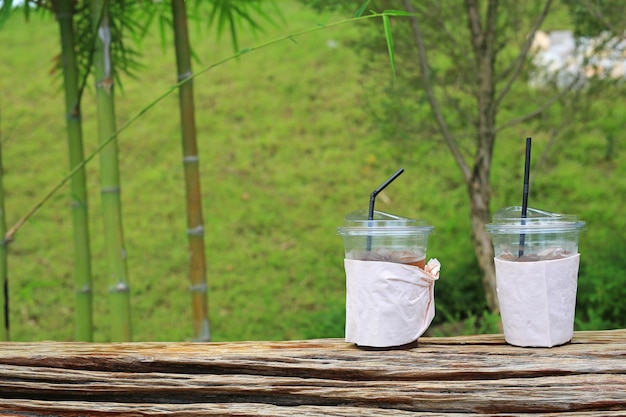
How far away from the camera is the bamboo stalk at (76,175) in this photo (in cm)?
203

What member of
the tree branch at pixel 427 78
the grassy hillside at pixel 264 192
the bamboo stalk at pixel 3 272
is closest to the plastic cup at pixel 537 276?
the bamboo stalk at pixel 3 272

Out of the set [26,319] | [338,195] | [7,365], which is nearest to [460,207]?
[338,195]

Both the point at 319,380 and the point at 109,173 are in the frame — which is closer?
the point at 319,380

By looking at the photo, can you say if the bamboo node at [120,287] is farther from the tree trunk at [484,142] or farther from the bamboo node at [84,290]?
the tree trunk at [484,142]

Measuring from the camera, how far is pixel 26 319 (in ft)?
13.5

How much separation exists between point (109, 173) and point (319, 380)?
2.99 feet

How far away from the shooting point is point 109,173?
1870 mm

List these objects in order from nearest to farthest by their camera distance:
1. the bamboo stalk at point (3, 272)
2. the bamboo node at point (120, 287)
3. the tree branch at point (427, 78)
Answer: the bamboo stalk at point (3, 272), the bamboo node at point (120, 287), the tree branch at point (427, 78)

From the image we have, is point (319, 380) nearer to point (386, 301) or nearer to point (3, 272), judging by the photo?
point (386, 301)

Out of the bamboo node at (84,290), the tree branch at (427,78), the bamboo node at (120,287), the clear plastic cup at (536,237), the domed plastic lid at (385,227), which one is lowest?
the bamboo node at (84,290)

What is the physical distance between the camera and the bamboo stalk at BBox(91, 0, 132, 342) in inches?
73.7

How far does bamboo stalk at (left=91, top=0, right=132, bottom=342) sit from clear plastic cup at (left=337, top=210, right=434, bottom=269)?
0.80 meters

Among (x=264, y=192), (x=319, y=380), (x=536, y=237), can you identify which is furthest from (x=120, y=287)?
(x=264, y=192)

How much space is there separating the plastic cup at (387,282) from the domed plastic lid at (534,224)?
13 centimetres
